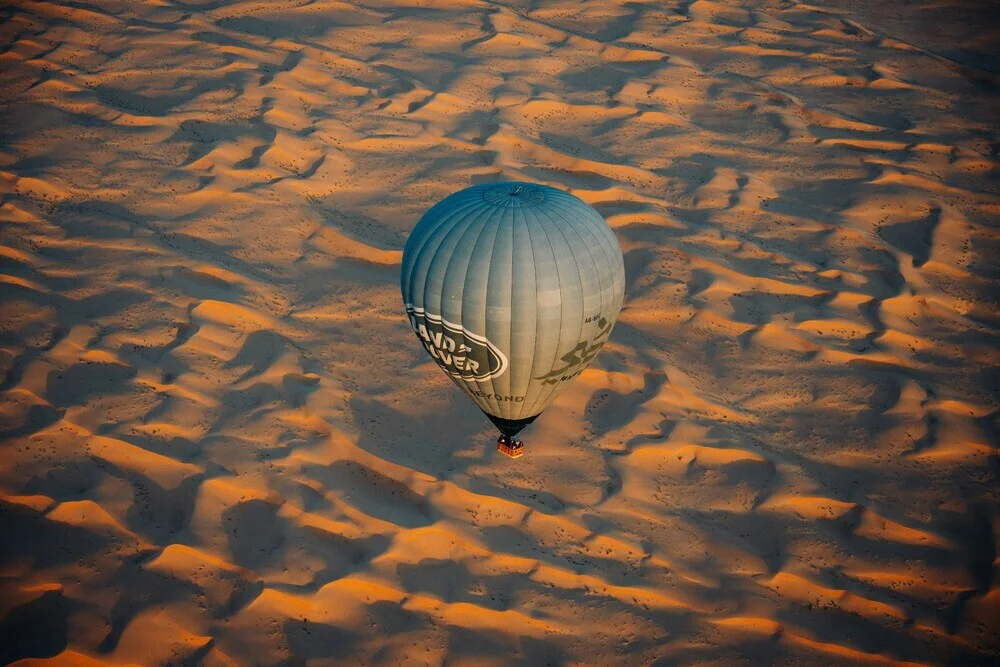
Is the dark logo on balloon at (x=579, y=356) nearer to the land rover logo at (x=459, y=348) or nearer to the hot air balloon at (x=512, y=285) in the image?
the hot air balloon at (x=512, y=285)

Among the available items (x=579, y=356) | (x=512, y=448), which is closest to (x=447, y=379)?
(x=512, y=448)

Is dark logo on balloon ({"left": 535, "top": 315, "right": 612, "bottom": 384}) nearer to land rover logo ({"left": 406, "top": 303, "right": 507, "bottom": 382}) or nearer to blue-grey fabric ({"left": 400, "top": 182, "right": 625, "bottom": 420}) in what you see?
blue-grey fabric ({"left": 400, "top": 182, "right": 625, "bottom": 420})

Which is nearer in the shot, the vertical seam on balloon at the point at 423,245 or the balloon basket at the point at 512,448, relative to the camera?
the vertical seam on balloon at the point at 423,245

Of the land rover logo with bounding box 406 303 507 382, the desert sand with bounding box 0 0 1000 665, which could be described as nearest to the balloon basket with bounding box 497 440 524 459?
the desert sand with bounding box 0 0 1000 665

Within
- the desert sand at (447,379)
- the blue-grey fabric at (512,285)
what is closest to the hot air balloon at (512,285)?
the blue-grey fabric at (512,285)

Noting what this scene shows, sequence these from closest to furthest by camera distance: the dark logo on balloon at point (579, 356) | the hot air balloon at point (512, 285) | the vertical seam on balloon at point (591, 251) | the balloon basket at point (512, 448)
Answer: the hot air balloon at point (512, 285) < the vertical seam on balloon at point (591, 251) < the dark logo on balloon at point (579, 356) < the balloon basket at point (512, 448)

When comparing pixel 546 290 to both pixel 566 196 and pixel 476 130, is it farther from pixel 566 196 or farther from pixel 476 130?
pixel 476 130
